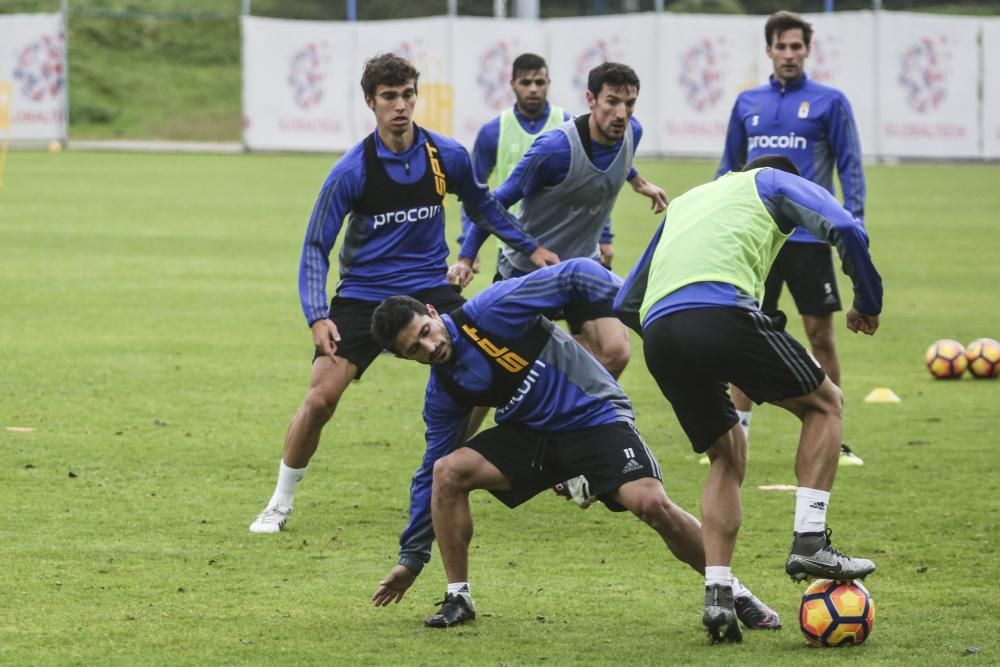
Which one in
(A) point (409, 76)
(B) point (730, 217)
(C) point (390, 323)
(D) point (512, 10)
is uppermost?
(D) point (512, 10)

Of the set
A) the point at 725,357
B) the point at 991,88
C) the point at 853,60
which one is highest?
the point at 853,60

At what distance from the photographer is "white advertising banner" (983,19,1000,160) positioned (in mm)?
38531

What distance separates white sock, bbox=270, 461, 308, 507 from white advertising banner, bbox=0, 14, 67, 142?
1449 inches

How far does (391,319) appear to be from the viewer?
251 inches

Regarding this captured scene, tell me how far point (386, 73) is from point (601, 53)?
33348 millimetres

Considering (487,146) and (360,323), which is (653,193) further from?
(360,323)

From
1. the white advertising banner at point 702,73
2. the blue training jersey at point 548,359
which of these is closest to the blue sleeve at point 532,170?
the blue training jersey at point 548,359

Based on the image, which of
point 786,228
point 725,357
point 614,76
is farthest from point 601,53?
point 725,357

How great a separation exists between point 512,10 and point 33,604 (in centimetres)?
4233

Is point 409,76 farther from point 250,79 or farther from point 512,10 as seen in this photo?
point 512,10

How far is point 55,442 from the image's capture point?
409 inches

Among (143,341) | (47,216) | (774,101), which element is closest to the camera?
(774,101)

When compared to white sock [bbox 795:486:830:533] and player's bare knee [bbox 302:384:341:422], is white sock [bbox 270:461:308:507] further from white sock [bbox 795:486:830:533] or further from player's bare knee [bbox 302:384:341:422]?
white sock [bbox 795:486:830:533]

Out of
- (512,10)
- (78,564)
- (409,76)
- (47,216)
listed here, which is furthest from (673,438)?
(512,10)
